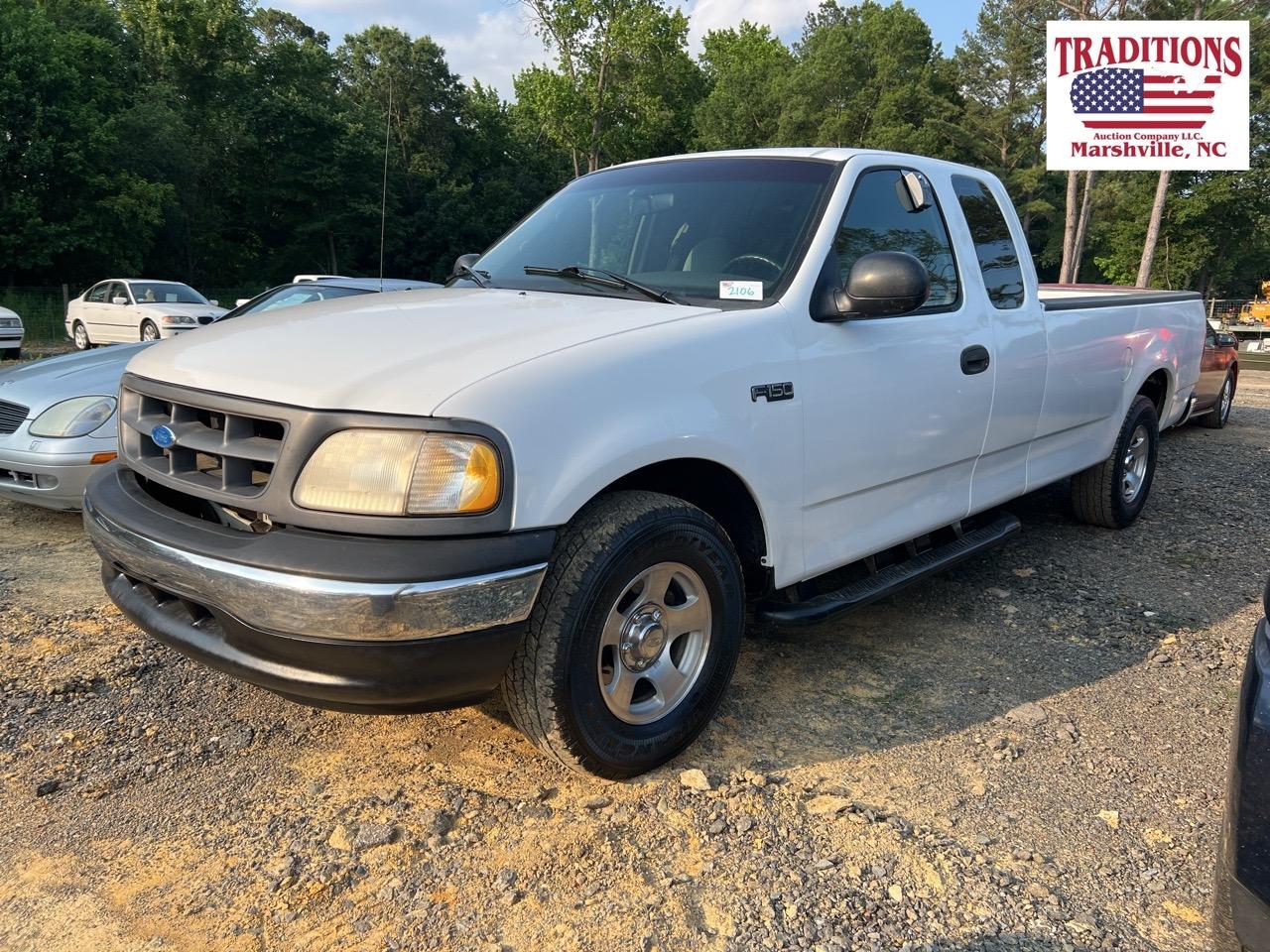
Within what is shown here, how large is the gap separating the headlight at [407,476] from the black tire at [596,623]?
293mm

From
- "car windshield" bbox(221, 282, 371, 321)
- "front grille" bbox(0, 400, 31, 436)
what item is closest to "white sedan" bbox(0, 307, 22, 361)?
"car windshield" bbox(221, 282, 371, 321)

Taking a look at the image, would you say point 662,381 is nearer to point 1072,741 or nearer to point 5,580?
point 1072,741

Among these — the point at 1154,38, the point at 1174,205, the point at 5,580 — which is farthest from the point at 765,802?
the point at 1174,205

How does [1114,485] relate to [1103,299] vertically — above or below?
below

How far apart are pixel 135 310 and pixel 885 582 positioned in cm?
1908

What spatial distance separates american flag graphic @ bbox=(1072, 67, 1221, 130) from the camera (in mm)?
21547

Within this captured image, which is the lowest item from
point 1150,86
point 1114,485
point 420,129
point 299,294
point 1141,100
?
point 1114,485

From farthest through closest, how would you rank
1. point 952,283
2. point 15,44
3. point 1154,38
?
point 15,44 → point 1154,38 → point 952,283

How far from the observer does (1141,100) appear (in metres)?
21.7

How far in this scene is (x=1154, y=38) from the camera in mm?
21484

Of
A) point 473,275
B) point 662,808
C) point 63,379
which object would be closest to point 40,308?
point 63,379

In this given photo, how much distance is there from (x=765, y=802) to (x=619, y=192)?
8.01 feet

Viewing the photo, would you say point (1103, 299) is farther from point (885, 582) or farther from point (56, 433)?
point (56, 433)

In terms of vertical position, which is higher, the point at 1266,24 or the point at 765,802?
the point at 1266,24
